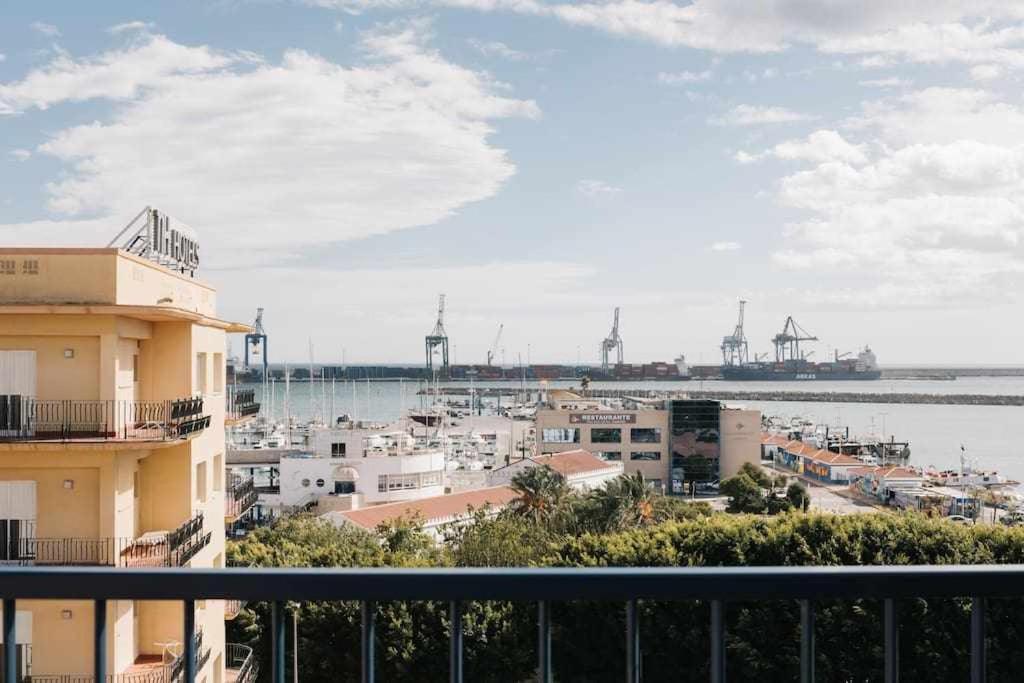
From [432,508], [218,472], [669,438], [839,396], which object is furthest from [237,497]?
[839,396]

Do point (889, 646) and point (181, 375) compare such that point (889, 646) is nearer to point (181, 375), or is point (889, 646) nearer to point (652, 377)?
point (181, 375)

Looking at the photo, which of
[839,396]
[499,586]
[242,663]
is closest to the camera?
[499,586]

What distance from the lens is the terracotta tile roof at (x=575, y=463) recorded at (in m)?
41.1

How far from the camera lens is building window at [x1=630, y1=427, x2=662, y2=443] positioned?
168 feet

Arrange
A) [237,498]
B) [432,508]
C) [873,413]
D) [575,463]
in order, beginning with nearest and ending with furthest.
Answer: [237,498], [432,508], [575,463], [873,413]

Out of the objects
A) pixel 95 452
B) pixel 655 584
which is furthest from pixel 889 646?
pixel 95 452

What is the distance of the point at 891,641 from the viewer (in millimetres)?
1694

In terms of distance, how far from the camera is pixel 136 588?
1.60 meters

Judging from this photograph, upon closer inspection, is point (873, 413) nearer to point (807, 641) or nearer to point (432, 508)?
point (432, 508)

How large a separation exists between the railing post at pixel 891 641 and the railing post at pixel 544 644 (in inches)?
25.2

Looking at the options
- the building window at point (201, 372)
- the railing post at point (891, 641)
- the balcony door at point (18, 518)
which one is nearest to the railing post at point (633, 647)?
the railing post at point (891, 641)

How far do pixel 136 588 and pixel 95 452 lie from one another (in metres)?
9.26

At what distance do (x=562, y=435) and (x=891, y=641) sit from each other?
50.6 meters

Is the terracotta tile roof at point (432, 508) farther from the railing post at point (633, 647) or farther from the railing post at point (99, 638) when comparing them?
the railing post at point (633, 647)
